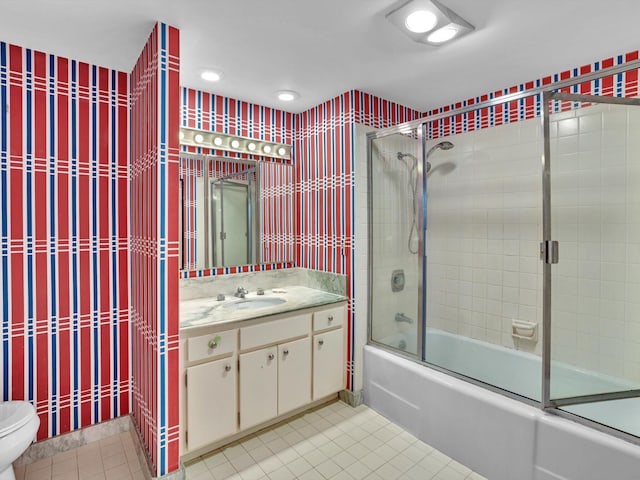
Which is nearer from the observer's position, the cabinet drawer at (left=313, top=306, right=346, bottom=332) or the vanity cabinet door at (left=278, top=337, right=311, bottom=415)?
Answer: the vanity cabinet door at (left=278, top=337, right=311, bottom=415)

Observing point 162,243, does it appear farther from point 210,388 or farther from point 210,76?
point 210,76

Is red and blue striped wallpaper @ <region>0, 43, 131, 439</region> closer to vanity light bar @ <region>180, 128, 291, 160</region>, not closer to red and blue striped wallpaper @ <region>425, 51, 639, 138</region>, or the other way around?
vanity light bar @ <region>180, 128, 291, 160</region>

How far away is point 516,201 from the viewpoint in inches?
106

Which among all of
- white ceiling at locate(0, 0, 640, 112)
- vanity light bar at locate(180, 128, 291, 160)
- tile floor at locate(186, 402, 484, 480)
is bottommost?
tile floor at locate(186, 402, 484, 480)

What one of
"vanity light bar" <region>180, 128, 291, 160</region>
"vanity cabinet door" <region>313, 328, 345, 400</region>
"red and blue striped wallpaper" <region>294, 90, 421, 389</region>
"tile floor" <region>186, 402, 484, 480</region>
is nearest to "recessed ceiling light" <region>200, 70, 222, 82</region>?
"vanity light bar" <region>180, 128, 291, 160</region>

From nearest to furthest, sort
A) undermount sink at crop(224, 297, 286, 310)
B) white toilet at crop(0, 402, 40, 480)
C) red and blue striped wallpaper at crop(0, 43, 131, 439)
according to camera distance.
A: white toilet at crop(0, 402, 40, 480) < red and blue striped wallpaper at crop(0, 43, 131, 439) < undermount sink at crop(224, 297, 286, 310)

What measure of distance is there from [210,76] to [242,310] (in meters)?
1.56

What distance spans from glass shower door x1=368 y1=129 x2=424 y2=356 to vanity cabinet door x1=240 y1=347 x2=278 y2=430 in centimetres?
88

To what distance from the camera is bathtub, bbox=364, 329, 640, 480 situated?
1.64m

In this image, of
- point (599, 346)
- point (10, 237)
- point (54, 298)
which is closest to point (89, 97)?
point (10, 237)

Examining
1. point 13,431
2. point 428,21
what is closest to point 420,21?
point 428,21

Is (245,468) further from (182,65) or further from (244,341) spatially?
(182,65)

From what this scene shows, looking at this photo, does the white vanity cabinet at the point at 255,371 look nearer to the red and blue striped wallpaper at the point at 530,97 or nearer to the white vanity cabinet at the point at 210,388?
the white vanity cabinet at the point at 210,388

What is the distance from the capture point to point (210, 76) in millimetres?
2373
